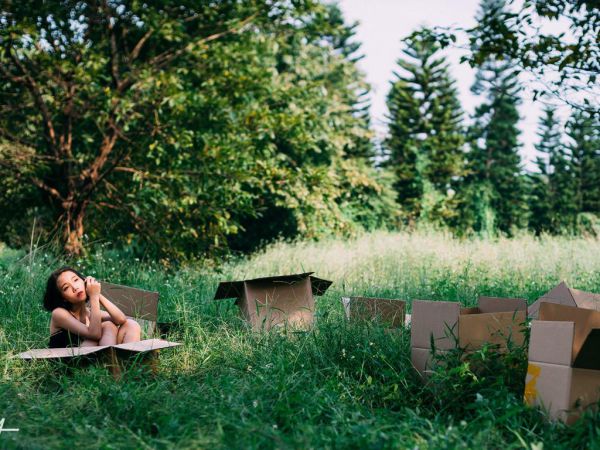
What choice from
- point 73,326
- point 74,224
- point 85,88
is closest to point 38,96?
point 85,88

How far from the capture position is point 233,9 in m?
9.08

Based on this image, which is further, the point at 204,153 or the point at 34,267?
the point at 204,153

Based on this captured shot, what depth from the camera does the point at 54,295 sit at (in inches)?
172

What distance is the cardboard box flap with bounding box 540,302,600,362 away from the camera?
296 cm

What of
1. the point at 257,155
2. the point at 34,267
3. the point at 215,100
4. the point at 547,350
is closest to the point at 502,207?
the point at 257,155

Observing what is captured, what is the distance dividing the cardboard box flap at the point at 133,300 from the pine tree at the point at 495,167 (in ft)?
73.6

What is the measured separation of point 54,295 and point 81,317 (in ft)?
0.78

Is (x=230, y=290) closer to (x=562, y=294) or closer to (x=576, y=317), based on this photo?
(x=562, y=294)

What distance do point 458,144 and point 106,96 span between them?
20.9m

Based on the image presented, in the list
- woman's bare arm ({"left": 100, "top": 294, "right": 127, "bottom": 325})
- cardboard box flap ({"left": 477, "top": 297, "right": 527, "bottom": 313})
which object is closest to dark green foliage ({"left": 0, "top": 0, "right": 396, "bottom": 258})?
woman's bare arm ({"left": 100, "top": 294, "right": 127, "bottom": 325})

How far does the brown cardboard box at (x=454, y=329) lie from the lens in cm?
341

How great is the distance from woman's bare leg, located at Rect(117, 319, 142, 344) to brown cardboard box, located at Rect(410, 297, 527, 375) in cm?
188

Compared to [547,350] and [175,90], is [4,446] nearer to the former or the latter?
[547,350]

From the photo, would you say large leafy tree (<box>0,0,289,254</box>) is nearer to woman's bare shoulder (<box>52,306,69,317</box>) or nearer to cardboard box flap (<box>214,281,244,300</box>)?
cardboard box flap (<box>214,281,244,300</box>)
